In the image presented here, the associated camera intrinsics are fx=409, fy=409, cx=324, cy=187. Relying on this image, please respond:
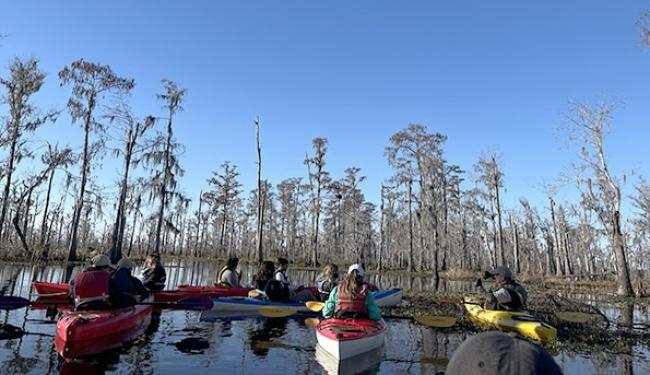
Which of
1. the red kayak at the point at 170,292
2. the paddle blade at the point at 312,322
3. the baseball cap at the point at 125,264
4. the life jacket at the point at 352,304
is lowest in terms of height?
the paddle blade at the point at 312,322

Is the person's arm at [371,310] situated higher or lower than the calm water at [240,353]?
higher

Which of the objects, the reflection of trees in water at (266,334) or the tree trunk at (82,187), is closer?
the reflection of trees in water at (266,334)

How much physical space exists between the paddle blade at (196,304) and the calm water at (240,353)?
0.35 metres

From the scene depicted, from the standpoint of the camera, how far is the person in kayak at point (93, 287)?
8031mm

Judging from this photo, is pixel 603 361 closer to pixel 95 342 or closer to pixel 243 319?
pixel 243 319

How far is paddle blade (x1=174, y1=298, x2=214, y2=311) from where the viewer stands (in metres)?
10.9

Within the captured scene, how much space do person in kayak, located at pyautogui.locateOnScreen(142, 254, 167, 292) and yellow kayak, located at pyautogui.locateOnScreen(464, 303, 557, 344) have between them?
9644mm

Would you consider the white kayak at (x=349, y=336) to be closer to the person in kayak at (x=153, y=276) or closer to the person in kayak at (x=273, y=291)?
the person in kayak at (x=273, y=291)

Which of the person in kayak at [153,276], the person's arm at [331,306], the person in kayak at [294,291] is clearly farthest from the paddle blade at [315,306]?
the person in kayak at [153,276]

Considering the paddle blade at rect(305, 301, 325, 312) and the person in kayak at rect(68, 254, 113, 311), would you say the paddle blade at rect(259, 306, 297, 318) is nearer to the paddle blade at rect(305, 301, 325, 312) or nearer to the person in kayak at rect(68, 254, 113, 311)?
the paddle blade at rect(305, 301, 325, 312)

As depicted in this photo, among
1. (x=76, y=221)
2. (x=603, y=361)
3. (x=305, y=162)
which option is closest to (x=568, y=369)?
(x=603, y=361)

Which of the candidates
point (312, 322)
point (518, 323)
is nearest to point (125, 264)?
point (312, 322)

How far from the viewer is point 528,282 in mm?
28781

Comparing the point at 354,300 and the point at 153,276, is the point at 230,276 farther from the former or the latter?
the point at 354,300
